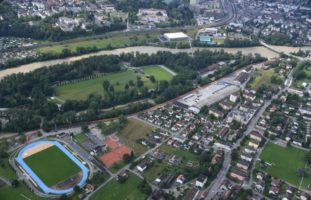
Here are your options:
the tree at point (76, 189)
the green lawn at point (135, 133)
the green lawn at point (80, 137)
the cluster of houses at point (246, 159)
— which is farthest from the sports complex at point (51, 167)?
the cluster of houses at point (246, 159)

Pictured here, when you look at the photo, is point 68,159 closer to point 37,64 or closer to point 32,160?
point 32,160

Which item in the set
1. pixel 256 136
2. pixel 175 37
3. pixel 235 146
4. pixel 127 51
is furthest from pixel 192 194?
pixel 175 37

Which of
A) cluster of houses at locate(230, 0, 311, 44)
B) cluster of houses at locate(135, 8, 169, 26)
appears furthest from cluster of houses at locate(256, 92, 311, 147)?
cluster of houses at locate(135, 8, 169, 26)

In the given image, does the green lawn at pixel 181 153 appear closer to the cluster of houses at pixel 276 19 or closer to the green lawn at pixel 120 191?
the green lawn at pixel 120 191

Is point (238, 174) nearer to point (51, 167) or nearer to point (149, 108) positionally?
point (149, 108)

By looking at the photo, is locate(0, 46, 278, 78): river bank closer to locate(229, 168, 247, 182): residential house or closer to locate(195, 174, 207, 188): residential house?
locate(195, 174, 207, 188): residential house
